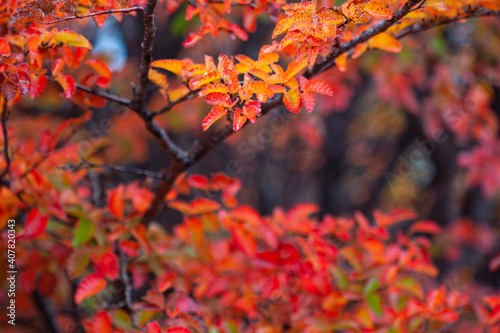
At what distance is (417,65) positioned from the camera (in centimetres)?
363

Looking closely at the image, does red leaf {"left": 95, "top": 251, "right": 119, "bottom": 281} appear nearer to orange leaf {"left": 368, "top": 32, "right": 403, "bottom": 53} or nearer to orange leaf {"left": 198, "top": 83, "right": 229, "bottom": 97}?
orange leaf {"left": 198, "top": 83, "right": 229, "bottom": 97}

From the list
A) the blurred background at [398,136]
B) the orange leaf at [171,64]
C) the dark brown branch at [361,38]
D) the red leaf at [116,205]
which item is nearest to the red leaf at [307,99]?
the dark brown branch at [361,38]

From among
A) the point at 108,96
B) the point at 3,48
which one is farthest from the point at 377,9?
the point at 3,48

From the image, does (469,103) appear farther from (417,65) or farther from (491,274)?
(491,274)

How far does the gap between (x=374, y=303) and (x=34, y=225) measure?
4.17 feet

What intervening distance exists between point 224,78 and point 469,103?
10.8 ft

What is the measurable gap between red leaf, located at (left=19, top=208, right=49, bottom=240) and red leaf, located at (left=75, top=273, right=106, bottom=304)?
235 millimetres

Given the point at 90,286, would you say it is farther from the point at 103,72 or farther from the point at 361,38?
the point at 361,38

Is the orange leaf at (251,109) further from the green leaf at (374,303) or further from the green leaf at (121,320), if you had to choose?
the green leaf at (374,303)

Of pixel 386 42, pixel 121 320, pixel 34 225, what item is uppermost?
pixel 386 42

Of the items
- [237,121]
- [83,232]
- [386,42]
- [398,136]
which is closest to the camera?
[237,121]

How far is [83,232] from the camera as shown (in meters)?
1.48

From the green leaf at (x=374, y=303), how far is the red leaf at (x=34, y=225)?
1220 millimetres

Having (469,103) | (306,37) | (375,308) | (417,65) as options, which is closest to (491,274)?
(469,103)
